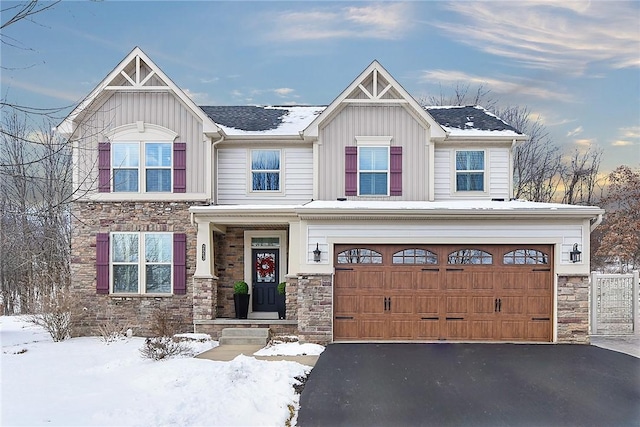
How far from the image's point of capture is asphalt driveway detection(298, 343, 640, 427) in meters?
6.18

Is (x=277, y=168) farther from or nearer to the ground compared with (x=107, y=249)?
farther from the ground

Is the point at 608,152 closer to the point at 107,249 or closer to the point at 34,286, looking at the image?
the point at 107,249

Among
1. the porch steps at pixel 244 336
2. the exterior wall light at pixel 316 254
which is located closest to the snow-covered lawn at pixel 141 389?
the porch steps at pixel 244 336

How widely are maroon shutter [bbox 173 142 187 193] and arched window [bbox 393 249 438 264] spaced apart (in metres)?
6.33

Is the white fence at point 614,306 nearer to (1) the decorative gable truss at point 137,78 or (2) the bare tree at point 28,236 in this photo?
(1) the decorative gable truss at point 137,78

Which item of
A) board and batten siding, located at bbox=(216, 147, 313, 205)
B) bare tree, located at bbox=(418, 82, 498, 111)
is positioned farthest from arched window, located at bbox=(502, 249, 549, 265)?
bare tree, located at bbox=(418, 82, 498, 111)

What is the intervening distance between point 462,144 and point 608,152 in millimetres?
20555

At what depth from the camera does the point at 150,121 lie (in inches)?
514

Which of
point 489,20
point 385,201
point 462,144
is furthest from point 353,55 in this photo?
point 385,201

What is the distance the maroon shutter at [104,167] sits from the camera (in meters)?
12.9

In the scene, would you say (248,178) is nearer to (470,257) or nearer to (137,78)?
(137,78)

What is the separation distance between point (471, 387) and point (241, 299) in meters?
7.08

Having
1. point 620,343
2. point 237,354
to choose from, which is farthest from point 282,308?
point 620,343

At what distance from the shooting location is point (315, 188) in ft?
43.2
